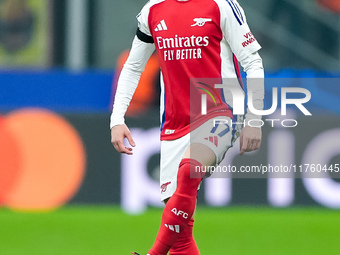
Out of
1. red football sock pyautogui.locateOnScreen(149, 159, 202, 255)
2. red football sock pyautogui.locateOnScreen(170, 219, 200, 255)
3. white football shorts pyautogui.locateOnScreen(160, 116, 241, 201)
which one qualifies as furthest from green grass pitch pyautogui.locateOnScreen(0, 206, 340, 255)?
red football sock pyautogui.locateOnScreen(149, 159, 202, 255)

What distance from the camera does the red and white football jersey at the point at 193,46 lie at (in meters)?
4.34

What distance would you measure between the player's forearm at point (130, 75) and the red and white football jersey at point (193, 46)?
16cm

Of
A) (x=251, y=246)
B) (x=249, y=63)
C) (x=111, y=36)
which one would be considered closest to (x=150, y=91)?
(x=111, y=36)

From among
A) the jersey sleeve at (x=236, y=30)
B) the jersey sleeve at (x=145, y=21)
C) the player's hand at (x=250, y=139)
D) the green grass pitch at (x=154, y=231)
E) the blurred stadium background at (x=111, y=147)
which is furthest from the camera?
the blurred stadium background at (x=111, y=147)

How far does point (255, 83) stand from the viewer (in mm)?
4281

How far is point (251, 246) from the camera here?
7035 mm

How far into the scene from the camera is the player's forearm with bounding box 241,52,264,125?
4.25 m

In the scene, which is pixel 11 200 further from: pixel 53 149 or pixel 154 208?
pixel 154 208

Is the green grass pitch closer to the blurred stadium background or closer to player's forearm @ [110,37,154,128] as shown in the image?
the blurred stadium background

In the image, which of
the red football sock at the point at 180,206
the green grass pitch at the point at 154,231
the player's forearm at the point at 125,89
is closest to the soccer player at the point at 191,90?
the red football sock at the point at 180,206

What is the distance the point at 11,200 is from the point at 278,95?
9.71 feet

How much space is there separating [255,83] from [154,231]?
→ 3.62m

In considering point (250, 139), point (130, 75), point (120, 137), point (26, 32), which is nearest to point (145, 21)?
point (130, 75)

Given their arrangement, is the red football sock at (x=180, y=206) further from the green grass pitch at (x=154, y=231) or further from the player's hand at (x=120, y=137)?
the green grass pitch at (x=154, y=231)
